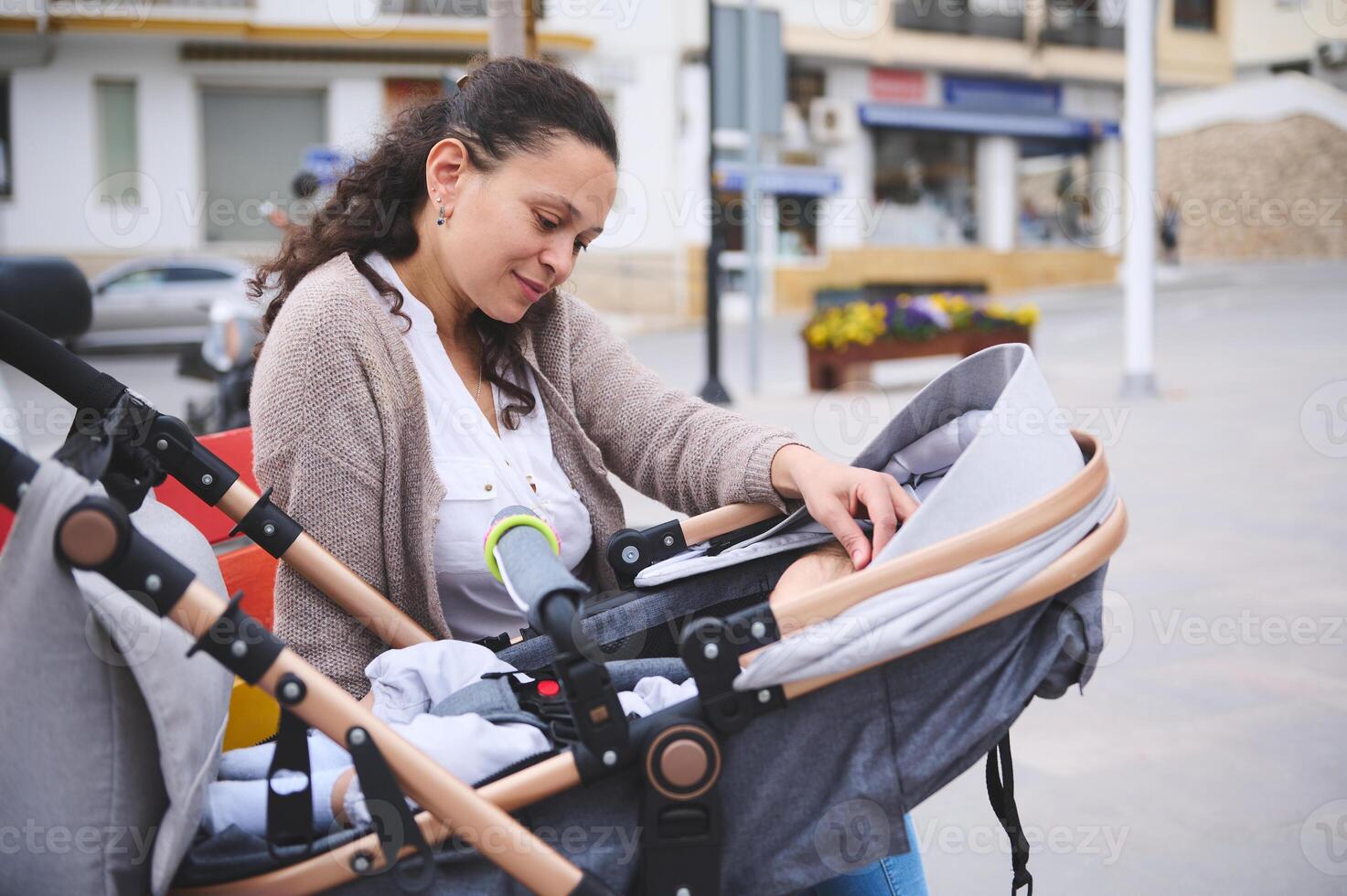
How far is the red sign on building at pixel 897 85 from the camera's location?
24938 mm

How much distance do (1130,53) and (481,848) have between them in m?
9.03

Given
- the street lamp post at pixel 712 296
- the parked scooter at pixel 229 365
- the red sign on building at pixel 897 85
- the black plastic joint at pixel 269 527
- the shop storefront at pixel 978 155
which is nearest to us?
the black plastic joint at pixel 269 527

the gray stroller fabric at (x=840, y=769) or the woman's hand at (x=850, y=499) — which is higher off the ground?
the woman's hand at (x=850, y=499)

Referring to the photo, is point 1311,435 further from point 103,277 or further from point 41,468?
point 103,277

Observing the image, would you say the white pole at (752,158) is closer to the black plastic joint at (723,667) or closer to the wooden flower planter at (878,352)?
the wooden flower planter at (878,352)

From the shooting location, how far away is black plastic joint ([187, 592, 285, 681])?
4.53 ft

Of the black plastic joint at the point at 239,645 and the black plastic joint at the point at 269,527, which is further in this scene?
the black plastic joint at the point at 269,527

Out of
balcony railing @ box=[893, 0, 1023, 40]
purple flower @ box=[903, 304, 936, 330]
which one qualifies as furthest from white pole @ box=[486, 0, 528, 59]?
balcony railing @ box=[893, 0, 1023, 40]

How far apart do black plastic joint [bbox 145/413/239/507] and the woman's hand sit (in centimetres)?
89

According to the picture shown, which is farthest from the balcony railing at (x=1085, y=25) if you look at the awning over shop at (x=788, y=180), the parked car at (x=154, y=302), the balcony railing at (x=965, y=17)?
the parked car at (x=154, y=302)

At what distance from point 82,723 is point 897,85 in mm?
25622

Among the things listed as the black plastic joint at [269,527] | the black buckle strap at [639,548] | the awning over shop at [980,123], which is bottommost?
the black buckle strap at [639,548]

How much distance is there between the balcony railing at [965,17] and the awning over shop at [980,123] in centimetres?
160

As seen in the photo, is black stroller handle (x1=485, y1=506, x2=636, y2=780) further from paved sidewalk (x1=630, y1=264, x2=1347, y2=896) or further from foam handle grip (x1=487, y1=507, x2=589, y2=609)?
paved sidewalk (x1=630, y1=264, x2=1347, y2=896)
